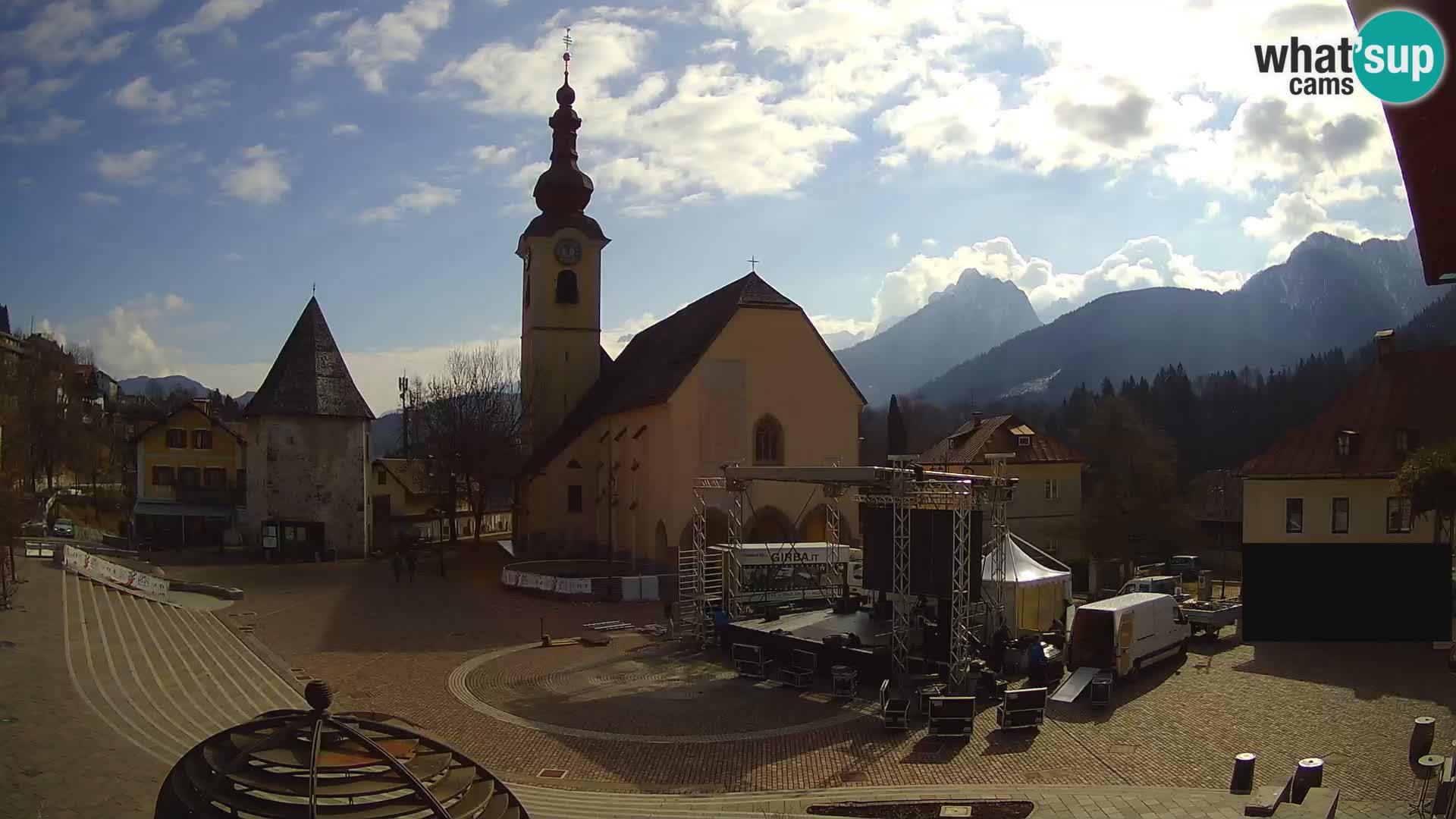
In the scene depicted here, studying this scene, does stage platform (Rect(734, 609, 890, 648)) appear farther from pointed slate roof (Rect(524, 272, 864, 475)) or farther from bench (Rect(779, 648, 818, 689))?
pointed slate roof (Rect(524, 272, 864, 475))

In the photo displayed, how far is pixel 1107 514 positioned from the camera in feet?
139

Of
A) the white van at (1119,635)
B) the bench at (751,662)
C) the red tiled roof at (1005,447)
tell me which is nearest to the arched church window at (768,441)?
the red tiled roof at (1005,447)

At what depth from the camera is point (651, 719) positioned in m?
18.2

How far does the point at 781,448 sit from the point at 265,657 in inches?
817

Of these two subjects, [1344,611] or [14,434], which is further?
[14,434]

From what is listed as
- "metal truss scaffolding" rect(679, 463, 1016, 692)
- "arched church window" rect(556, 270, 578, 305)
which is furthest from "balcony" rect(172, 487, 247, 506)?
"metal truss scaffolding" rect(679, 463, 1016, 692)

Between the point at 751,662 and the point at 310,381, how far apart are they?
1289 inches

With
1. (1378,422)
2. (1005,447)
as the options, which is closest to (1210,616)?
(1378,422)

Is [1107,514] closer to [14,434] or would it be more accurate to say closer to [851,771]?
[851,771]

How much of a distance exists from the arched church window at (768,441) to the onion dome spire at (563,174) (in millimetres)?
18877

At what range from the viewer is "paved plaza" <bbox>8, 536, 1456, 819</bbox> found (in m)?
13.5

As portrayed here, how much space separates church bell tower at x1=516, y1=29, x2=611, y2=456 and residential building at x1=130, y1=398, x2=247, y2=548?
16281 mm

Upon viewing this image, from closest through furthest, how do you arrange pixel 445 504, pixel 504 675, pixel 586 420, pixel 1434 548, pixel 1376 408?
pixel 504 675 < pixel 1434 548 < pixel 1376 408 < pixel 586 420 < pixel 445 504

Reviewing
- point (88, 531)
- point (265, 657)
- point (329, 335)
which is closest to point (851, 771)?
point (265, 657)
